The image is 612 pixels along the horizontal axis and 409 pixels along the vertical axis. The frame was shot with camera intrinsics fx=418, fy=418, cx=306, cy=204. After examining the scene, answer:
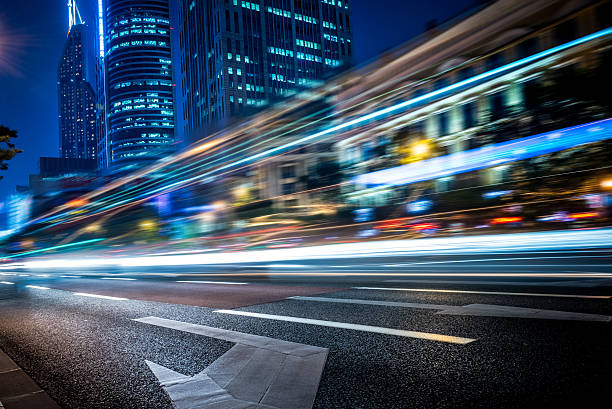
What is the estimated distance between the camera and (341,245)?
15.8 meters

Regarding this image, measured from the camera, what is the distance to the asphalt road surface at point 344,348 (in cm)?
284

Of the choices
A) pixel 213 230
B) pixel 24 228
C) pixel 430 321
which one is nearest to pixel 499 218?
pixel 430 321

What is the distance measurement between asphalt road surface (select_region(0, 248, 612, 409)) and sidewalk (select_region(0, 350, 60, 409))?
102 millimetres

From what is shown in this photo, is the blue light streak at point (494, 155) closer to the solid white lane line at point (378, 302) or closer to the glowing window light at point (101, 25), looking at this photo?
the solid white lane line at point (378, 302)

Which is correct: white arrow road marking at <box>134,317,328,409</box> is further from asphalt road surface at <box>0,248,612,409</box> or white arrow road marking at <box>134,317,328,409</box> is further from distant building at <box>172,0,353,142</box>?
distant building at <box>172,0,353,142</box>

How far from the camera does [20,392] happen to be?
3.41 metres

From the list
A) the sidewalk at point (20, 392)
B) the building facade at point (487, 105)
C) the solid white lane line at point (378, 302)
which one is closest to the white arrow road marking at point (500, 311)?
the solid white lane line at point (378, 302)

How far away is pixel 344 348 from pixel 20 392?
2.76 m

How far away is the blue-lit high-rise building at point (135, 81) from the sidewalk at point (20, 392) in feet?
548

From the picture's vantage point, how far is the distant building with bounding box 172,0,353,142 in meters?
109

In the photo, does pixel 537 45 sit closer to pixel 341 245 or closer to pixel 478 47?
pixel 478 47

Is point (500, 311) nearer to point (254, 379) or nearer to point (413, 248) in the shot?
point (254, 379)

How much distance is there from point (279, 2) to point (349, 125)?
116 meters

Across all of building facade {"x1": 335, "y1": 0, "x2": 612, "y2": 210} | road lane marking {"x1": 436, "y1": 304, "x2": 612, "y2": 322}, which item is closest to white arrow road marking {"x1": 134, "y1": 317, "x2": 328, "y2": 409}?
road lane marking {"x1": 436, "y1": 304, "x2": 612, "y2": 322}
